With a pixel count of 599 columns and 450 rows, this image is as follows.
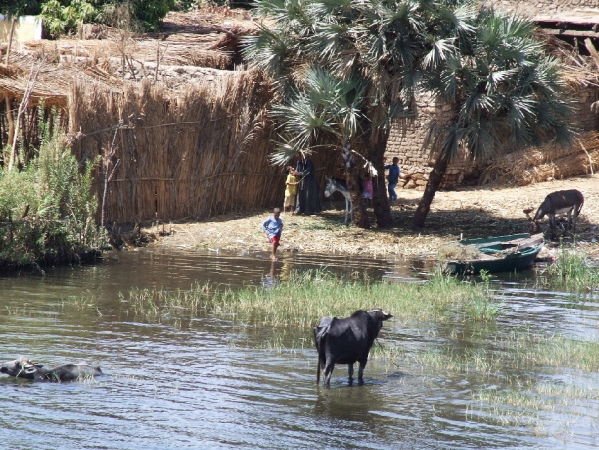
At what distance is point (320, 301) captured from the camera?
13.1 meters

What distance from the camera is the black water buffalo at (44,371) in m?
9.02

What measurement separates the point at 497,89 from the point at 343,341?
11489 millimetres

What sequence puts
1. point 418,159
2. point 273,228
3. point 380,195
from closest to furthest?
point 273,228
point 380,195
point 418,159

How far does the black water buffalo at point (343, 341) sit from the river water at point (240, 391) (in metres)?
0.29

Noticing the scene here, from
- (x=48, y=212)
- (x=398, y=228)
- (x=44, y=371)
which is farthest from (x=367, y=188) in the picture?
(x=44, y=371)

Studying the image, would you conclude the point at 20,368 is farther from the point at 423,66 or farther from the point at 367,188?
the point at 367,188

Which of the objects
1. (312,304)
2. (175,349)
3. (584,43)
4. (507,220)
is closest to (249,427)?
(175,349)

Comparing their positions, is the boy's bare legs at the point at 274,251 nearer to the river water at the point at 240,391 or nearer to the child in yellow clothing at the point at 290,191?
the child in yellow clothing at the point at 290,191

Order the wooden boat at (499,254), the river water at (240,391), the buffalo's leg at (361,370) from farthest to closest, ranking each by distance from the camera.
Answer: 1. the wooden boat at (499,254)
2. the buffalo's leg at (361,370)
3. the river water at (240,391)

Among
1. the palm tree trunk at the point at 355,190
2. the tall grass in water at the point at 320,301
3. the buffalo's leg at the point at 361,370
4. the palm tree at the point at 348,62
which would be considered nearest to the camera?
the buffalo's leg at the point at 361,370

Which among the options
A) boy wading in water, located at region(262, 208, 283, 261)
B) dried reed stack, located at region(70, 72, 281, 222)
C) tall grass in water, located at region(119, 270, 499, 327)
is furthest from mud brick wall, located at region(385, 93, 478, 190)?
tall grass in water, located at region(119, 270, 499, 327)

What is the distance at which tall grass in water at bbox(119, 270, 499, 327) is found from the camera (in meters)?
12.8

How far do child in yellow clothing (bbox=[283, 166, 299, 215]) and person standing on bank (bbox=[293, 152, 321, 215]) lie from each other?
4.9 inches

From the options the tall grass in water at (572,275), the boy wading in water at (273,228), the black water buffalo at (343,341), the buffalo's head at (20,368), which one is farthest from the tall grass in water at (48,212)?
the tall grass in water at (572,275)
